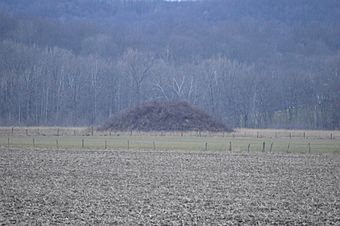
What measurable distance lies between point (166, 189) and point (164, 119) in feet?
179

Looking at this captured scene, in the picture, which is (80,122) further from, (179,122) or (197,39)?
(197,39)

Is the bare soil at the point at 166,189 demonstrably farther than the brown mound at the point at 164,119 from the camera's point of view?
No

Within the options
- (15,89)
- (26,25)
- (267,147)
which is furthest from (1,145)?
(26,25)

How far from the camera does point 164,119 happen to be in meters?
82.8

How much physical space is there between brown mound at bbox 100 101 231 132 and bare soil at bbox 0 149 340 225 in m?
36.1

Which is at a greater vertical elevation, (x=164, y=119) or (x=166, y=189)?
(x=164, y=119)

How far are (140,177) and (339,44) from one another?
493ft

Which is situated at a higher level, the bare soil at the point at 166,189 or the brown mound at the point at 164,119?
the brown mound at the point at 164,119

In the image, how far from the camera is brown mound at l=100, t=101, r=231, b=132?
8088cm

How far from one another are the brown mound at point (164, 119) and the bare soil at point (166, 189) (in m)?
36.1

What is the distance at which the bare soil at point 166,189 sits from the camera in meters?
21.5

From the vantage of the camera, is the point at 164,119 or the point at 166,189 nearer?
the point at 166,189

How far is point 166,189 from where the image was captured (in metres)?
28.2

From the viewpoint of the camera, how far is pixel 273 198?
26000 mm
